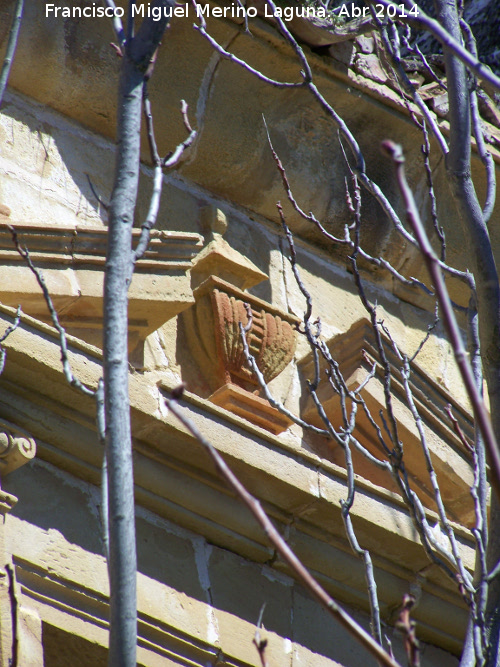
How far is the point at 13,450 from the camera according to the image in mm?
2639

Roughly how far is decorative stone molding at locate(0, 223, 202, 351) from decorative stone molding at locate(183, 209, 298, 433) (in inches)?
10.0

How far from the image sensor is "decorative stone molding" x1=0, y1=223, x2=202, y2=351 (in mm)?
3047

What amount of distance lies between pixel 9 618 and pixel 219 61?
91.6 inches

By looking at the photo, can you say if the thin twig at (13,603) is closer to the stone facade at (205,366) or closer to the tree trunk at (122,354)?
the stone facade at (205,366)

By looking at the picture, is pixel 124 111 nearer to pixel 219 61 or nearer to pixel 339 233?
pixel 219 61

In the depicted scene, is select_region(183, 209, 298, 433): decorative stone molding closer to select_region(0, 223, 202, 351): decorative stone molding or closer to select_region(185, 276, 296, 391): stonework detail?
select_region(185, 276, 296, 391): stonework detail

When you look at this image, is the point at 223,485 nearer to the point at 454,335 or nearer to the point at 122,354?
the point at 122,354

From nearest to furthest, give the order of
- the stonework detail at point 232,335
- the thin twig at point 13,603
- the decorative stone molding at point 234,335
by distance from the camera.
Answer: the thin twig at point 13,603
the decorative stone molding at point 234,335
the stonework detail at point 232,335

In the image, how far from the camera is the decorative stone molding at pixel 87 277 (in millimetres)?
3047

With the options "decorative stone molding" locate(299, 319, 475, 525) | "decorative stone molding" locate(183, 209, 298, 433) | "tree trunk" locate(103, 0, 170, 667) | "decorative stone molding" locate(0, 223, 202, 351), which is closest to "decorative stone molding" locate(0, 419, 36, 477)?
"decorative stone molding" locate(0, 223, 202, 351)

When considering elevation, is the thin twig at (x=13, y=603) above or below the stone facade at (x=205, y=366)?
below

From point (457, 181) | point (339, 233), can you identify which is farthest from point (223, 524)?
point (339, 233)

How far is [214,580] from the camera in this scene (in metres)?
3.01

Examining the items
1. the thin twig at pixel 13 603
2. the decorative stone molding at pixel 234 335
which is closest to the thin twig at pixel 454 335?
the thin twig at pixel 13 603
